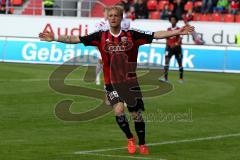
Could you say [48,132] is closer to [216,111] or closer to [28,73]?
[216,111]

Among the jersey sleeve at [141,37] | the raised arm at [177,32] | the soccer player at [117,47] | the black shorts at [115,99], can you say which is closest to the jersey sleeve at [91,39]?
the soccer player at [117,47]

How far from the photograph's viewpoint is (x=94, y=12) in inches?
1767

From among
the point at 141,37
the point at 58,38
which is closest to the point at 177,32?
the point at 141,37

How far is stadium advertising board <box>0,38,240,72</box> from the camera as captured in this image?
111 feet

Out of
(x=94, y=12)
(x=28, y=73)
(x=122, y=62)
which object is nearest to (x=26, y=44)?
(x=28, y=73)

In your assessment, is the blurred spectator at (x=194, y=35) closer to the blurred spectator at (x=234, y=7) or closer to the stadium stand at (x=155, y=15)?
the blurred spectator at (x=234, y=7)

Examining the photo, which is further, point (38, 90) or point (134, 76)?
point (38, 90)

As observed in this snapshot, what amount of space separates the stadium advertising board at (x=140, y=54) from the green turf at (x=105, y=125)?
676cm

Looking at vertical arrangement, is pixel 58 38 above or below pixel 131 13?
above

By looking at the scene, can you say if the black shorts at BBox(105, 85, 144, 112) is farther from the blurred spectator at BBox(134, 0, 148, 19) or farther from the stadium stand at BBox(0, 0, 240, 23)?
the blurred spectator at BBox(134, 0, 148, 19)

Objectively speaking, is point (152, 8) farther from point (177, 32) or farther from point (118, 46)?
point (177, 32)

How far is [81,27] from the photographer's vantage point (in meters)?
41.8

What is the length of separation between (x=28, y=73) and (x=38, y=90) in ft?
21.3

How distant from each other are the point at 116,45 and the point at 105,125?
4.04 meters
